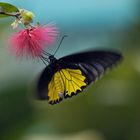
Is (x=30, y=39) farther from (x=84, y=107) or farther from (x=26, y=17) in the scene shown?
(x=84, y=107)

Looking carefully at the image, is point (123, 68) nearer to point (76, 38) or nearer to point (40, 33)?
point (76, 38)

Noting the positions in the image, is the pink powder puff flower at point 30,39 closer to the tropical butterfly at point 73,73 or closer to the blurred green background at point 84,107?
the tropical butterfly at point 73,73

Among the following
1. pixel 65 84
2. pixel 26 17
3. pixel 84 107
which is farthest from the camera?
pixel 84 107

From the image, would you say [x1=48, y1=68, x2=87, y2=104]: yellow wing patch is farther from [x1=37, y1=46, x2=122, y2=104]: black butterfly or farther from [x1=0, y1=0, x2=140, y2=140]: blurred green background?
[x1=0, y1=0, x2=140, y2=140]: blurred green background

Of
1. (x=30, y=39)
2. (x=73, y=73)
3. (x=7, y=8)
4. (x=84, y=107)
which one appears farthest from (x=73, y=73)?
(x=84, y=107)

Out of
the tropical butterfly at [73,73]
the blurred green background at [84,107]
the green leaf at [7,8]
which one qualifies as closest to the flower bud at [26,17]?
the green leaf at [7,8]

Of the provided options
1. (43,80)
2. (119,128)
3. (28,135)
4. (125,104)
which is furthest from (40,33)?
(119,128)

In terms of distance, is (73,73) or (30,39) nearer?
(30,39)

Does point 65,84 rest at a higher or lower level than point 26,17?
lower

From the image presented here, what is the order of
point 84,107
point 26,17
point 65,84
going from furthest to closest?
1. point 84,107
2. point 65,84
3. point 26,17
